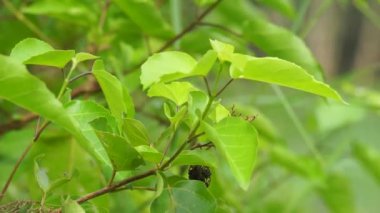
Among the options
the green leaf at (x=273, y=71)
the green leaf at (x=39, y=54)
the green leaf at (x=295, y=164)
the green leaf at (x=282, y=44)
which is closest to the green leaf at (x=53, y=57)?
the green leaf at (x=39, y=54)

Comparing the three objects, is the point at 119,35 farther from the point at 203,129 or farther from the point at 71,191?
the point at 203,129

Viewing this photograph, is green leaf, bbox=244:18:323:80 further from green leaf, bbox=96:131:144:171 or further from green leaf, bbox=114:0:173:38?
green leaf, bbox=96:131:144:171

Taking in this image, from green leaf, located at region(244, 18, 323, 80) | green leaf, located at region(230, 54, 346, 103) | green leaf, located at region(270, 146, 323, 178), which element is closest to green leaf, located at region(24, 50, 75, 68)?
green leaf, located at region(230, 54, 346, 103)

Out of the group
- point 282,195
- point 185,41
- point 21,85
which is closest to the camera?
point 21,85

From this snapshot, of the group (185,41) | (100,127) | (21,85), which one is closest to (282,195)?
(185,41)

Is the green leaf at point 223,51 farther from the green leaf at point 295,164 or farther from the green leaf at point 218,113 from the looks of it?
the green leaf at point 295,164
